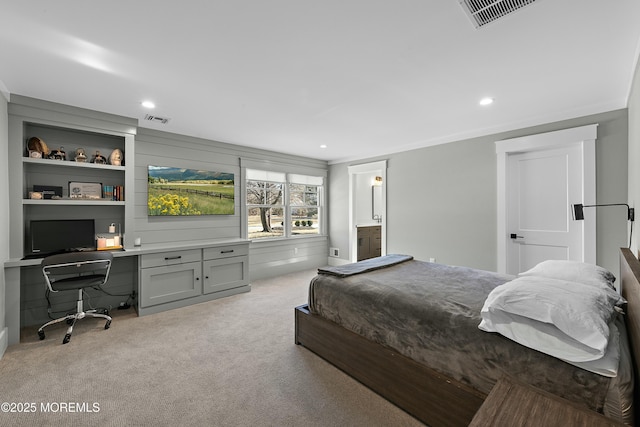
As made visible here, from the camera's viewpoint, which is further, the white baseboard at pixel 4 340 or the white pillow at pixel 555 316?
the white baseboard at pixel 4 340

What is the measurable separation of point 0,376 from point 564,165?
233 inches

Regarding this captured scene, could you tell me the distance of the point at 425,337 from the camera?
170 cm

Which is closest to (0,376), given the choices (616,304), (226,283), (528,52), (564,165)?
(226,283)

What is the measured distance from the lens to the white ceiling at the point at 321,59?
1.65m

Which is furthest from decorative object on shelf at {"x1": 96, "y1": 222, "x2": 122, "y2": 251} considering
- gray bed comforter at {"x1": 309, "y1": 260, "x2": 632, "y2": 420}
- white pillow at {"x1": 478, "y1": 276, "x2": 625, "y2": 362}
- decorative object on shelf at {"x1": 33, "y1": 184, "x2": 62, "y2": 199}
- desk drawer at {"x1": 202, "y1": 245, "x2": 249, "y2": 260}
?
white pillow at {"x1": 478, "y1": 276, "x2": 625, "y2": 362}

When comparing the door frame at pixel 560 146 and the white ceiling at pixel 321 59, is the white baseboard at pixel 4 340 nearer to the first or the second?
the white ceiling at pixel 321 59

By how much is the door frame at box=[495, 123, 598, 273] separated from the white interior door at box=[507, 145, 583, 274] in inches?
3.1

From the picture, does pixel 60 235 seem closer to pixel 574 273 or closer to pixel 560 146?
pixel 574 273

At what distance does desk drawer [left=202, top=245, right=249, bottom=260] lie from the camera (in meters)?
3.89

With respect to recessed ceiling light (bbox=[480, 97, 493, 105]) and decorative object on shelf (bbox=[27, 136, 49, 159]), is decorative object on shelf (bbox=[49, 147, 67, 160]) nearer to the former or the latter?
decorative object on shelf (bbox=[27, 136, 49, 159])

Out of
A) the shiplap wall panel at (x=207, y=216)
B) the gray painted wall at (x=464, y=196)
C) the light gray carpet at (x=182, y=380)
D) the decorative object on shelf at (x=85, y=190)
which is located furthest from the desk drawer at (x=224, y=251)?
the gray painted wall at (x=464, y=196)

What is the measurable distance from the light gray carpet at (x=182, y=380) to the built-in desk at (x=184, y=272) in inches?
16.6

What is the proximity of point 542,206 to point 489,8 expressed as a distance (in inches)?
115

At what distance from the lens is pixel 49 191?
313cm
